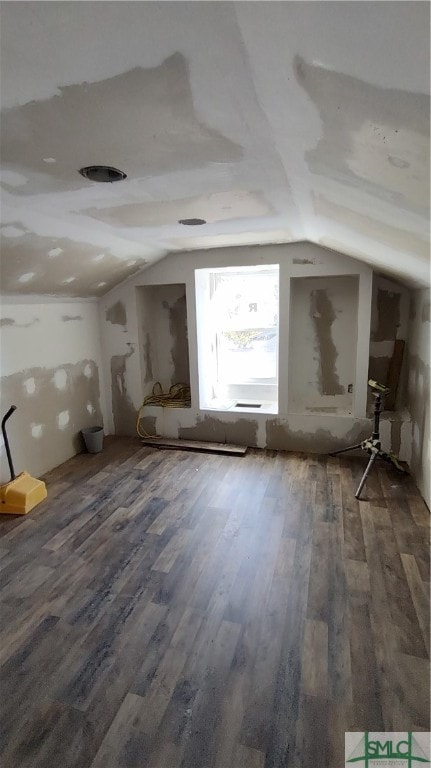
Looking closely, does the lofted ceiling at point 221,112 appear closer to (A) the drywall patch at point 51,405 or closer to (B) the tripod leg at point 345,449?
(A) the drywall patch at point 51,405

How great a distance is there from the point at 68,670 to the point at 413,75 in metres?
2.46

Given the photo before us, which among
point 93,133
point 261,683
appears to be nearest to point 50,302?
point 93,133

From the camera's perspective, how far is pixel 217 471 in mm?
3828

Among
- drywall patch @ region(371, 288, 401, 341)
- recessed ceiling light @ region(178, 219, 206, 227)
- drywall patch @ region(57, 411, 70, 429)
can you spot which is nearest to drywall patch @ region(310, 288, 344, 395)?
drywall patch @ region(371, 288, 401, 341)

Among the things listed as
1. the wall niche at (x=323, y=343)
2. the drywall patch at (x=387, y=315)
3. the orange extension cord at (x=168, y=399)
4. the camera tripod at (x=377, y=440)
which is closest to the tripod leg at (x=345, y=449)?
the camera tripod at (x=377, y=440)

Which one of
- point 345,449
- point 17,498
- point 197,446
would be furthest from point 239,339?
point 17,498

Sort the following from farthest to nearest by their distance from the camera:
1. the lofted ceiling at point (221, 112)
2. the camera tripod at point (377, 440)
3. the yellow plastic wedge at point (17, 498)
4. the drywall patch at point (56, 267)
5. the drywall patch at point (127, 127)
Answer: the camera tripod at point (377, 440) → the yellow plastic wedge at point (17, 498) → the drywall patch at point (56, 267) → the drywall patch at point (127, 127) → the lofted ceiling at point (221, 112)

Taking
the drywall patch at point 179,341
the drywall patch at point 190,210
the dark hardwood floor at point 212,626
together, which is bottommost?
the dark hardwood floor at point 212,626

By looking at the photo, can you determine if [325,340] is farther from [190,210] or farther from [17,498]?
[17,498]

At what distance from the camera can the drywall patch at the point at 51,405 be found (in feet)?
11.6

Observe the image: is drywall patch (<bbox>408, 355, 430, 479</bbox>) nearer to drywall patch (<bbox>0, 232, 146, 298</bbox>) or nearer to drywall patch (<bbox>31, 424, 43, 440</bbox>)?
drywall patch (<bbox>0, 232, 146, 298</bbox>)

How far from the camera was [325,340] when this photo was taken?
4.32m

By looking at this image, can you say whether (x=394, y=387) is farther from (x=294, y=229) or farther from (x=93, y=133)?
(x=93, y=133)

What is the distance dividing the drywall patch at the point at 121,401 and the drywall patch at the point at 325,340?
2300 mm
